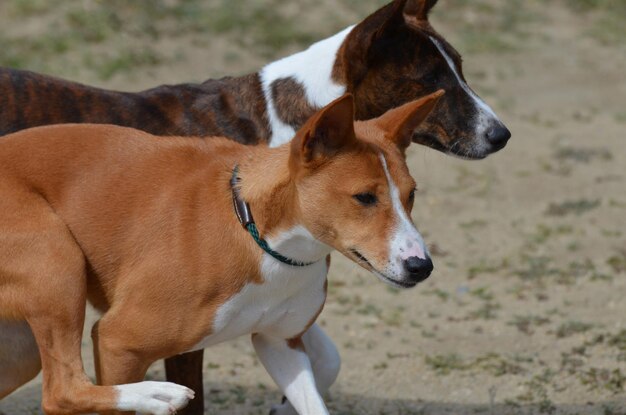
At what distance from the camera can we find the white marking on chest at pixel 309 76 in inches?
200

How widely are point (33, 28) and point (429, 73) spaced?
5993 mm

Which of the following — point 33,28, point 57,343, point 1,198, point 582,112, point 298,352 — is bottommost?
point 582,112

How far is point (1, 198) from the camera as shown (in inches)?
170

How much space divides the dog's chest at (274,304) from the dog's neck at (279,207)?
0.24ft

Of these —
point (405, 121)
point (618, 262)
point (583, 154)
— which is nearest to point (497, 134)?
point (405, 121)

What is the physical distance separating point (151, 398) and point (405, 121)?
126cm

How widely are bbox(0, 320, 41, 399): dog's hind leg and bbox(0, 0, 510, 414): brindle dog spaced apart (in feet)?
2.15

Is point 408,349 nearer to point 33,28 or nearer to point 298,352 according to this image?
point 298,352

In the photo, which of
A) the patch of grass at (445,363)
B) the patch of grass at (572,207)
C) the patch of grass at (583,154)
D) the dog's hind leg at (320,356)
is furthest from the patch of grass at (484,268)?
the dog's hind leg at (320,356)

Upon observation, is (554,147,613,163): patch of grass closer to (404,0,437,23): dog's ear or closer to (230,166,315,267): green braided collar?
(404,0,437,23): dog's ear

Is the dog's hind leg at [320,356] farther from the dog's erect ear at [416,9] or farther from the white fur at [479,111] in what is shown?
the dog's erect ear at [416,9]

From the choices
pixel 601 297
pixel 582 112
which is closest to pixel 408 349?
pixel 601 297

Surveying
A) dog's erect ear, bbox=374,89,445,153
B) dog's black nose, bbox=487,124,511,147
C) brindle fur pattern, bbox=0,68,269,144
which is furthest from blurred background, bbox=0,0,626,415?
dog's erect ear, bbox=374,89,445,153

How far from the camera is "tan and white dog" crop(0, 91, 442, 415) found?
4094mm
